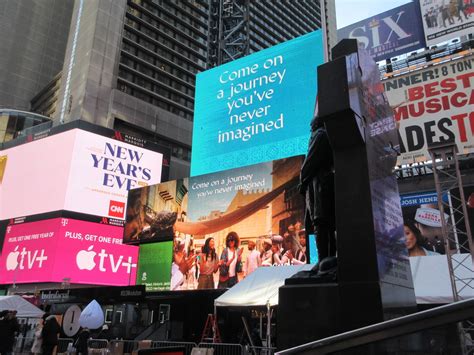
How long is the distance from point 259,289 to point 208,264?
40.5 ft

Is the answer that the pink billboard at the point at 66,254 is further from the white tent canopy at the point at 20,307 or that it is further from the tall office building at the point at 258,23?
the tall office building at the point at 258,23

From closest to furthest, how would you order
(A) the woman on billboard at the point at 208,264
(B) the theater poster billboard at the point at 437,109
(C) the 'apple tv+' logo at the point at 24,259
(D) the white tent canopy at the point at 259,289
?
(D) the white tent canopy at the point at 259,289
(B) the theater poster billboard at the point at 437,109
(A) the woman on billboard at the point at 208,264
(C) the 'apple tv+' logo at the point at 24,259

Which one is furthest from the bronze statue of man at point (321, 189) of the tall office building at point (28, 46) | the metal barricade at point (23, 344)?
the tall office building at point (28, 46)

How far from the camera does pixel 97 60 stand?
53.2m

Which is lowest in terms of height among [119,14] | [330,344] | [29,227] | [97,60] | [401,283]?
[330,344]

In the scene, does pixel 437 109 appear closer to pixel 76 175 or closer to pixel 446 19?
pixel 446 19

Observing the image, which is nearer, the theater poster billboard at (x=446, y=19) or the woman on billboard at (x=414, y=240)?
the woman on billboard at (x=414, y=240)

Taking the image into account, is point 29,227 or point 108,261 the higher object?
point 29,227

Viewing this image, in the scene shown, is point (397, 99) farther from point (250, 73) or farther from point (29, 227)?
point (29, 227)

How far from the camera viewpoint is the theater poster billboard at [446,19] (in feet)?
81.9

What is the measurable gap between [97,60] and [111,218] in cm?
2336

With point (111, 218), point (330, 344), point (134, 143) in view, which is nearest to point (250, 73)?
point (134, 143)

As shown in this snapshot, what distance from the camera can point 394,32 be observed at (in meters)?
27.3

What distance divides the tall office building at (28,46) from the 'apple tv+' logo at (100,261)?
43.8m
